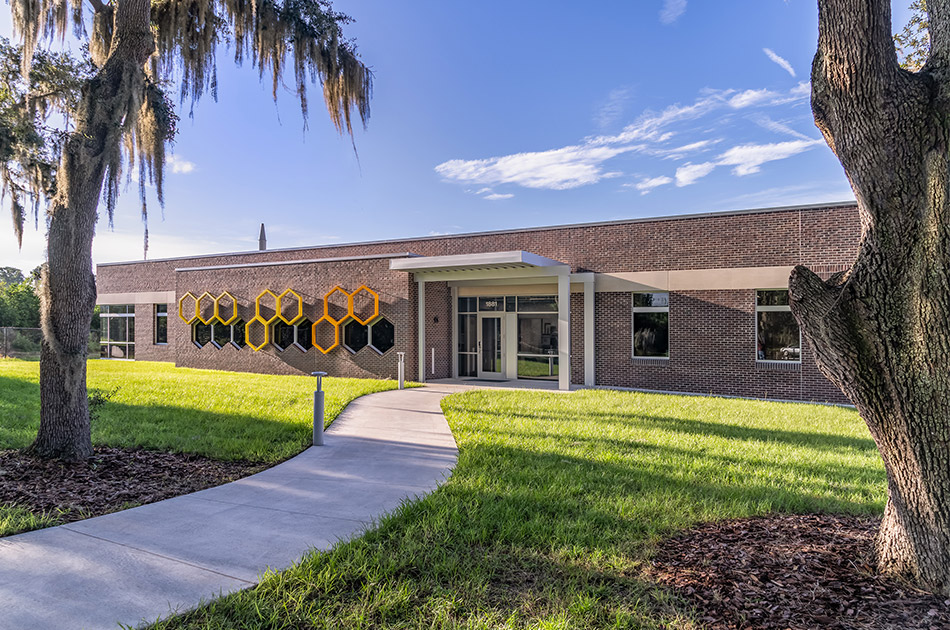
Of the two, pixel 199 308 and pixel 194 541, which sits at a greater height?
pixel 199 308

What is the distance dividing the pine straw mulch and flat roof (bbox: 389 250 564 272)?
32.0ft

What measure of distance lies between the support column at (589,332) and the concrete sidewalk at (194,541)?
10658 mm

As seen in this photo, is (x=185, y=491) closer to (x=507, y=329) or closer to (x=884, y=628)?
(x=884, y=628)

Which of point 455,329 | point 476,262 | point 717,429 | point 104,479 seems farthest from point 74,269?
point 455,329

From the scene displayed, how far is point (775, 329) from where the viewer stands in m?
15.7

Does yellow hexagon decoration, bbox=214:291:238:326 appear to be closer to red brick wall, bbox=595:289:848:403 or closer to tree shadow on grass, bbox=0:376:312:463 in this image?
tree shadow on grass, bbox=0:376:312:463

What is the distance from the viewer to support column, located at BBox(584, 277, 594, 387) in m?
17.8

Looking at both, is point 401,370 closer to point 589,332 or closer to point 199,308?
point 589,332

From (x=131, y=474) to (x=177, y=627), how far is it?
413cm

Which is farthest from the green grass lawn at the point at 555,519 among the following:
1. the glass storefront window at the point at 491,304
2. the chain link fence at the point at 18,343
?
the chain link fence at the point at 18,343

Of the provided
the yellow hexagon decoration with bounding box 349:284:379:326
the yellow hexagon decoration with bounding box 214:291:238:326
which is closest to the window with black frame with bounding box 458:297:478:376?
the yellow hexagon decoration with bounding box 349:284:379:326

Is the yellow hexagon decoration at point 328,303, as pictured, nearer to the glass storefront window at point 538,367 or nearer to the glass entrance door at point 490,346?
the glass entrance door at point 490,346

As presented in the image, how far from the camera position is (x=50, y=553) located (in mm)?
4305

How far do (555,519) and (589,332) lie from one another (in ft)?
42.6
